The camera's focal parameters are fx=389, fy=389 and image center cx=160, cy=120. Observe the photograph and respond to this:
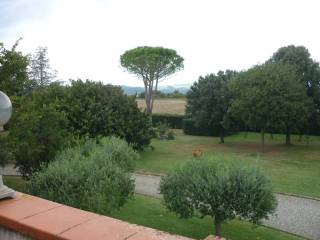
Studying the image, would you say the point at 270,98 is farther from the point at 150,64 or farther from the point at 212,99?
the point at 150,64

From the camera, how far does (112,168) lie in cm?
673

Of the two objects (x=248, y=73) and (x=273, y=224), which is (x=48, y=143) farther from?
(x=248, y=73)

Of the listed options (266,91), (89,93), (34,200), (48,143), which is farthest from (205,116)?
(34,200)

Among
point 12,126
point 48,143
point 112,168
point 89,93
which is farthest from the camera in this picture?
point 89,93

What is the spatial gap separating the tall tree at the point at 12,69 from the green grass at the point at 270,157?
475 centimetres

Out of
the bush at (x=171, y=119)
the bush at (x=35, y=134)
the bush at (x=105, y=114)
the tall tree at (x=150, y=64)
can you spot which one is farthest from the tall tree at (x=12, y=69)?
the tall tree at (x=150, y=64)

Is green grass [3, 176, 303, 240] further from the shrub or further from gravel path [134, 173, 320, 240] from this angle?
the shrub

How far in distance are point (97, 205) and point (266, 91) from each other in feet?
62.9

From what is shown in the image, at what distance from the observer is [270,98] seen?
918 inches

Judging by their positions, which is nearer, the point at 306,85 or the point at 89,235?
the point at 89,235

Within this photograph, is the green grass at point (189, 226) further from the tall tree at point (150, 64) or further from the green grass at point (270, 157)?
the tall tree at point (150, 64)

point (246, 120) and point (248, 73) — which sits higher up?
point (248, 73)

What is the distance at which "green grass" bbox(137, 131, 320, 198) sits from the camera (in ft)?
48.9

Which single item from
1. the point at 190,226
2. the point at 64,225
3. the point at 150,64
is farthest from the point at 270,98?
the point at 150,64
